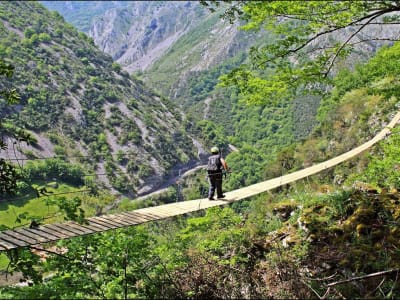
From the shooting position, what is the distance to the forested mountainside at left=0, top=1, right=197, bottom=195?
67.8 metres

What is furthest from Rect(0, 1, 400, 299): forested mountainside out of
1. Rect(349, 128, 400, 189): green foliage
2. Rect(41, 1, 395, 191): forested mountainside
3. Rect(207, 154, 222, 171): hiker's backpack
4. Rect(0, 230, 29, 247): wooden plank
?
Rect(41, 1, 395, 191): forested mountainside

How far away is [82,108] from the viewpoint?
7838cm

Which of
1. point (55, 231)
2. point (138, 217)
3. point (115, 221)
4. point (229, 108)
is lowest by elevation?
point (229, 108)

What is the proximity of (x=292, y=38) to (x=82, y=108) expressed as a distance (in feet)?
251

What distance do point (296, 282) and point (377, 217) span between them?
1602mm

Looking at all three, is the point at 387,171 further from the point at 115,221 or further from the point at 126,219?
the point at 115,221

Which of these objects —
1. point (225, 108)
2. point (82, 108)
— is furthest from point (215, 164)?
point (225, 108)

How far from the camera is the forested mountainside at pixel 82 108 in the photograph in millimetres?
67750

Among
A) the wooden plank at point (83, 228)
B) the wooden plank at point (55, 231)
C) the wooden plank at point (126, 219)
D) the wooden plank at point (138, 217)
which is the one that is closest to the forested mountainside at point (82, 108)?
the wooden plank at point (138, 217)

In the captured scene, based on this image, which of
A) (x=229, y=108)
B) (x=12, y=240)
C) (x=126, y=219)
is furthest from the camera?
(x=229, y=108)

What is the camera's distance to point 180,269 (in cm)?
489

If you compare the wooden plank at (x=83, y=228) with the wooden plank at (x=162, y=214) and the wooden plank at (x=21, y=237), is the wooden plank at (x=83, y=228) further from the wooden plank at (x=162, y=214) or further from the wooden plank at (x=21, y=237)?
the wooden plank at (x=162, y=214)

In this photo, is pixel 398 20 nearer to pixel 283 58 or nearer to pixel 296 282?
pixel 283 58

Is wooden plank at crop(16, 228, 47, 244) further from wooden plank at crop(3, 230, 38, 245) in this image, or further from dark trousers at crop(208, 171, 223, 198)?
dark trousers at crop(208, 171, 223, 198)
